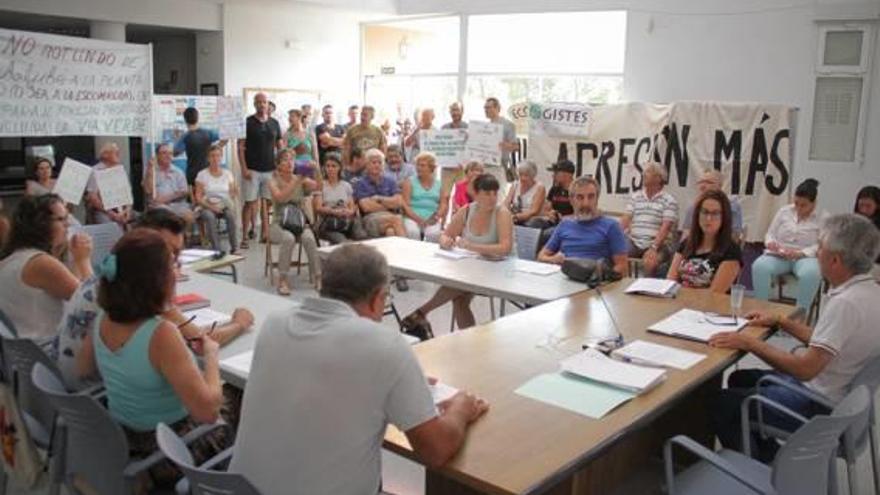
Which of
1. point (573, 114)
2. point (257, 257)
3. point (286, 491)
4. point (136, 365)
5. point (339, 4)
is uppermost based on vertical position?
point (339, 4)

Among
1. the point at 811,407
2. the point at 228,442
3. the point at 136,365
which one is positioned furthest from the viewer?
the point at 811,407

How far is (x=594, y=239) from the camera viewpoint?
4.42m

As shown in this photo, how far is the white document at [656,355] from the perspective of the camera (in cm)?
257

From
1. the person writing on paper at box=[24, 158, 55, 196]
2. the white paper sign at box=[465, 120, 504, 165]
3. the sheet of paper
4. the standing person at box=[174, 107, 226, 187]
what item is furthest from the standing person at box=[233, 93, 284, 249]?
the sheet of paper

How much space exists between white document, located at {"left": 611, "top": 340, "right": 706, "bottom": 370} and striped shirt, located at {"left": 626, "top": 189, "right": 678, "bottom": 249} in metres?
3.58

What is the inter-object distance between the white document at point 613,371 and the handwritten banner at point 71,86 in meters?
5.53

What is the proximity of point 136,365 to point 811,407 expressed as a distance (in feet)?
7.47

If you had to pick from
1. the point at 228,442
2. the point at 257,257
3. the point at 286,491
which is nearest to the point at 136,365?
the point at 228,442

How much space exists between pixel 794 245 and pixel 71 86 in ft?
20.2

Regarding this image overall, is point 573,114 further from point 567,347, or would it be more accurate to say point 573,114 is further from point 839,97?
point 567,347

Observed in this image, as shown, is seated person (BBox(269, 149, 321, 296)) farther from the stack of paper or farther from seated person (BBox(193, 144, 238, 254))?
the stack of paper

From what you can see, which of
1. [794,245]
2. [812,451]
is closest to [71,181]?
[812,451]

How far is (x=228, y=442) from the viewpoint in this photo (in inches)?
92.7

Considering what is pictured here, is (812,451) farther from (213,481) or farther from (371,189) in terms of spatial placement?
(371,189)
